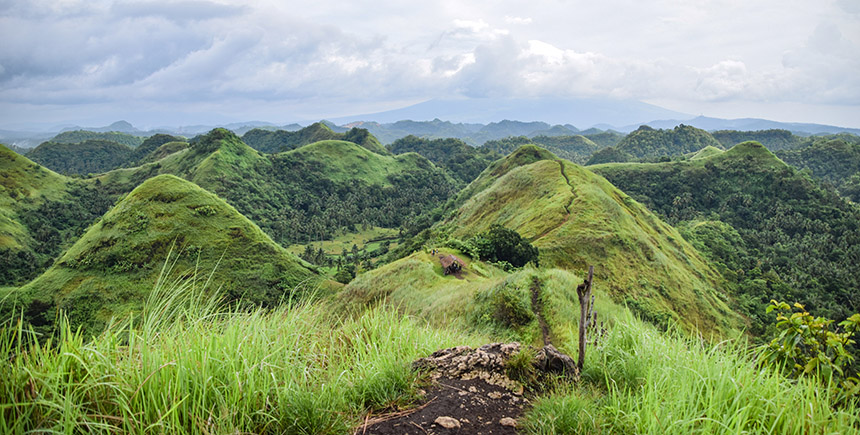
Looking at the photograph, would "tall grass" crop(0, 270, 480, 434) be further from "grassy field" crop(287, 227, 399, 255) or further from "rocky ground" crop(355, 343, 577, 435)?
"grassy field" crop(287, 227, 399, 255)

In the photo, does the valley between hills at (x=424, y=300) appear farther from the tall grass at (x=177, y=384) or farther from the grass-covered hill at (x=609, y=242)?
the grass-covered hill at (x=609, y=242)

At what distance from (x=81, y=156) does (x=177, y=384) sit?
246 meters

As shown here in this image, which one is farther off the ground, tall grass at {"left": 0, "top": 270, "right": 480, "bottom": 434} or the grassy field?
tall grass at {"left": 0, "top": 270, "right": 480, "bottom": 434}

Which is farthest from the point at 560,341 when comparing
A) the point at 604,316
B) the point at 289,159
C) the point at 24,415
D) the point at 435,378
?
the point at 289,159

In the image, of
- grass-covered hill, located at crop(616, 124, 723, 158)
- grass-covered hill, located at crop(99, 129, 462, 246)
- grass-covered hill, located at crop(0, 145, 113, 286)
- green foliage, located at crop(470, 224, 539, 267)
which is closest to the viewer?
green foliage, located at crop(470, 224, 539, 267)

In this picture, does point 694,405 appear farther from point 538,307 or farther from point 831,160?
point 831,160

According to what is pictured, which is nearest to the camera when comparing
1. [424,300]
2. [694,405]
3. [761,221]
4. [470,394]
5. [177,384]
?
[177,384]

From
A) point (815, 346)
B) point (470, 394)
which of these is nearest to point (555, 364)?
point (470, 394)

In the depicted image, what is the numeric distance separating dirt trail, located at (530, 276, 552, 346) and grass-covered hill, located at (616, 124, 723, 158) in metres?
193

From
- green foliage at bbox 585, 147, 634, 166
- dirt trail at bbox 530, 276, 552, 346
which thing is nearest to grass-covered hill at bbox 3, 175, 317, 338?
dirt trail at bbox 530, 276, 552, 346

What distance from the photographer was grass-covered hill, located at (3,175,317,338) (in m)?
36.0

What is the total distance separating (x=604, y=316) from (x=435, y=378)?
24.0 ft

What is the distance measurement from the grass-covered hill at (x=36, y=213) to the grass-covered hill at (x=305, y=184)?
1079cm

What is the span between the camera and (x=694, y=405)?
2934mm
